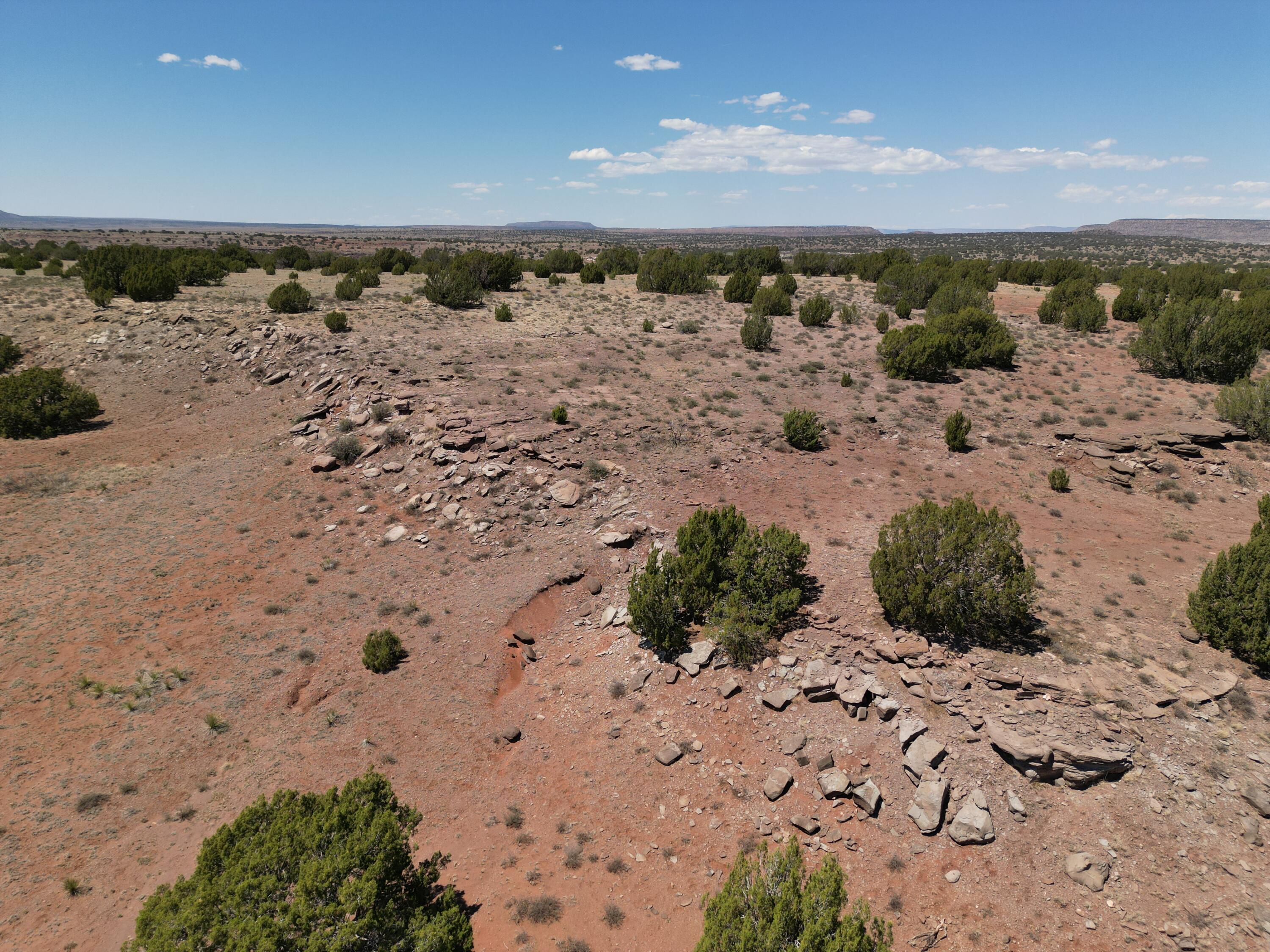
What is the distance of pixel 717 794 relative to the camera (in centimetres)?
736

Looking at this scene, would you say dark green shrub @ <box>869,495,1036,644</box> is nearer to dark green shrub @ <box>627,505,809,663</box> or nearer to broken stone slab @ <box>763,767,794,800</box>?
dark green shrub @ <box>627,505,809,663</box>

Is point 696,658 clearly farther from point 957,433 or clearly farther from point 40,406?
point 40,406

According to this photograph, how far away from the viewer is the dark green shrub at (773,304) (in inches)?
1254

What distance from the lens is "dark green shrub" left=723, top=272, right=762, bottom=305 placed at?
1384 inches

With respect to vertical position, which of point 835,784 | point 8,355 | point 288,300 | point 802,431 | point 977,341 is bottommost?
point 835,784

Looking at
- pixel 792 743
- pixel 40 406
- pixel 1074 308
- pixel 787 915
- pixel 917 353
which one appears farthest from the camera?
pixel 1074 308

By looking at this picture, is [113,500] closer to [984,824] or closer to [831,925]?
[831,925]

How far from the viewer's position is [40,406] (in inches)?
730

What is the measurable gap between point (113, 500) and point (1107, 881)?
2097cm

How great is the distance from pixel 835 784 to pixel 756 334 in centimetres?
2088

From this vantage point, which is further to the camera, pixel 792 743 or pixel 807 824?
pixel 792 743

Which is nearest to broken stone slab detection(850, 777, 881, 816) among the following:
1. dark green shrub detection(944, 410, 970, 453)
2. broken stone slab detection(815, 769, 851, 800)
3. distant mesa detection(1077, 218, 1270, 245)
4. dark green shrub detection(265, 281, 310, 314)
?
broken stone slab detection(815, 769, 851, 800)

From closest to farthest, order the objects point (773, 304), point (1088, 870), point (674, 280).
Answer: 1. point (1088, 870)
2. point (773, 304)
3. point (674, 280)

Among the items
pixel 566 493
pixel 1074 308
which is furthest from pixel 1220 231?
pixel 566 493
